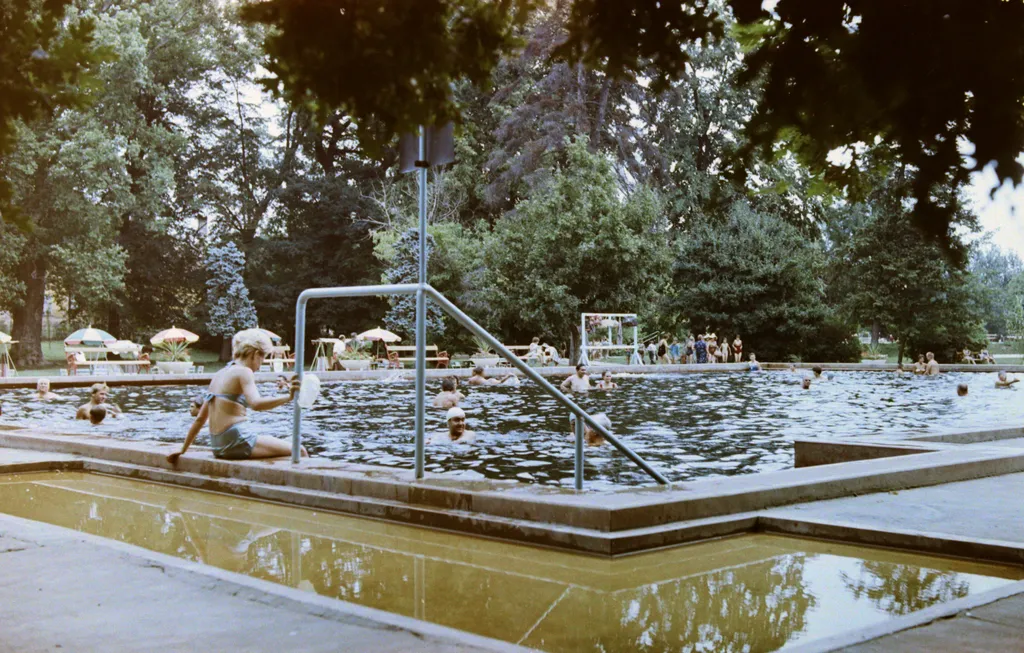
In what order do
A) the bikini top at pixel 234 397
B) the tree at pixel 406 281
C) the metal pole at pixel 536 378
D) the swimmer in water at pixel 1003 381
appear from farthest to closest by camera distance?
the tree at pixel 406 281 < the swimmer in water at pixel 1003 381 < the bikini top at pixel 234 397 < the metal pole at pixel 536 378

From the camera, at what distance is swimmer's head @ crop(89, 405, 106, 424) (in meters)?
15.6

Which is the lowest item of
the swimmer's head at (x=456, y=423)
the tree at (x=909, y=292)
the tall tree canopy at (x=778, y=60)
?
the swimmer's head at (x=456, y=423)

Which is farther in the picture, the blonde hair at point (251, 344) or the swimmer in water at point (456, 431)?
the swimmer in water at point (456, 431)

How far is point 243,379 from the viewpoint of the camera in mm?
8930

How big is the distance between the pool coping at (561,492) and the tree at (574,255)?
93.5 ft

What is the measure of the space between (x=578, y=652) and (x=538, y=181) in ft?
137

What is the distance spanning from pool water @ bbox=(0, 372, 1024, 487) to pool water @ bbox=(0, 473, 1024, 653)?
4.40 meters

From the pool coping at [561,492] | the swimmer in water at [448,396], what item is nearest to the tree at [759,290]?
the swimmer in water at [448,396]

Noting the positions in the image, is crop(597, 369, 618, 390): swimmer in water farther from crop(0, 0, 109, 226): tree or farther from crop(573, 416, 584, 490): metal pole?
crop(0, 0, 109, 226): tree

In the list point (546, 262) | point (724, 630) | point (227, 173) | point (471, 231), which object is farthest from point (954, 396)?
point (227, 173)

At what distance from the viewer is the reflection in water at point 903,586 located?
497cm

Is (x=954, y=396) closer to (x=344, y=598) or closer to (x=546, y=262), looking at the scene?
(x=546, y=262)

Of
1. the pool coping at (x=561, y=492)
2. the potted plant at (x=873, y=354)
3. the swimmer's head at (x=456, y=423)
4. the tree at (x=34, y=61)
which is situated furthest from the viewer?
the potted plant at (x=873, y=354)

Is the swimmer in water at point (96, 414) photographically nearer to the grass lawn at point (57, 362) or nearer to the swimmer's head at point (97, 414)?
the swimmer's head at point (97, 414)
